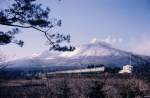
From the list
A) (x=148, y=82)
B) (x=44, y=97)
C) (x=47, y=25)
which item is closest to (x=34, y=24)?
(x=47, y=25)

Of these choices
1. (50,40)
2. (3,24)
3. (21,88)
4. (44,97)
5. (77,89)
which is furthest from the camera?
(21,88)

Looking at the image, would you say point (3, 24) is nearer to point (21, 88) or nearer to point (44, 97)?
point (44, 97)

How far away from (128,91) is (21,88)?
8.03m

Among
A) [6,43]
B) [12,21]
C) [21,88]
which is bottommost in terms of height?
[21,88]

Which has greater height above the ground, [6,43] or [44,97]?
[6,43]

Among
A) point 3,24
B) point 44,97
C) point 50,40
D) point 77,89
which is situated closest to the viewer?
point 3,24

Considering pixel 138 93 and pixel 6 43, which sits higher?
pixel 6 43

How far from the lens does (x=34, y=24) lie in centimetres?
1001

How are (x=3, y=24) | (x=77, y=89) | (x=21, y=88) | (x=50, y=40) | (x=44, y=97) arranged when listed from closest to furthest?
(x=3, y=24), (x=50, y=40), (x=44, y=97), (x=77, y=89), (x=21, y=88)

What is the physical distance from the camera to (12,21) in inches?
381

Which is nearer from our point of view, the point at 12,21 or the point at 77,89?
the point at 12,21

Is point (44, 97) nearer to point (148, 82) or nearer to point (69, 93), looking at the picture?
point (69, 93)

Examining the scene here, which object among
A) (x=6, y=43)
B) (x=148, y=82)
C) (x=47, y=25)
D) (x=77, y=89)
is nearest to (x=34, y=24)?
(x=47, y=25)

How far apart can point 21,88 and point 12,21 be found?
13.2 m
